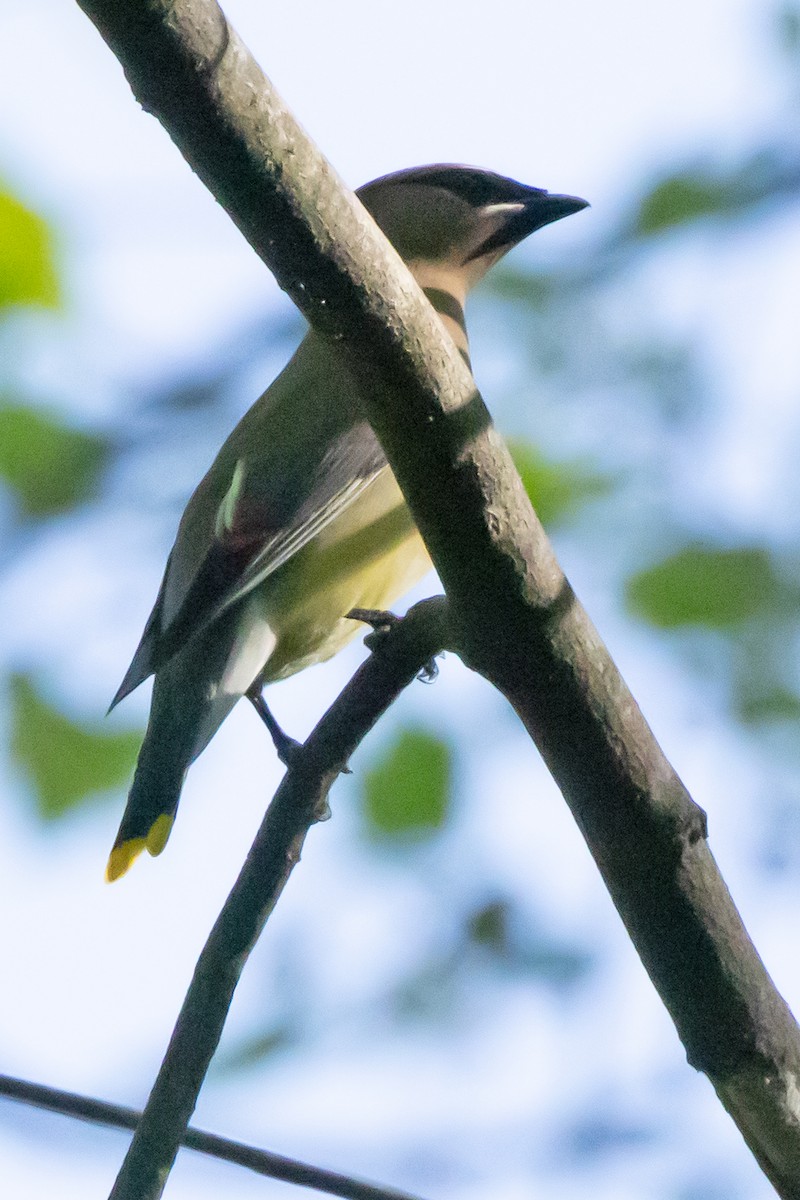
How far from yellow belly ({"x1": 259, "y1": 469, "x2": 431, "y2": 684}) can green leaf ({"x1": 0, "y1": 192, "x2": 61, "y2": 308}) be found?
1025 mm

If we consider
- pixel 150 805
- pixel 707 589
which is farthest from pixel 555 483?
pixel 150 805

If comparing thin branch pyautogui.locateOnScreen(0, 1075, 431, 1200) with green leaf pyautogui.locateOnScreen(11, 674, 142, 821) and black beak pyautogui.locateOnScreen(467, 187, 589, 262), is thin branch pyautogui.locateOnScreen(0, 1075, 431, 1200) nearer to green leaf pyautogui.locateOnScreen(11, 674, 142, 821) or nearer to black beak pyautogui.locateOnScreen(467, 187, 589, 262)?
green leaf pyautogui.locateOnScreen(11, 674, 142, 821)

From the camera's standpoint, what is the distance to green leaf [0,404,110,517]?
331 cm

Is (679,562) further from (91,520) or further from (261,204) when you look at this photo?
(261,204)

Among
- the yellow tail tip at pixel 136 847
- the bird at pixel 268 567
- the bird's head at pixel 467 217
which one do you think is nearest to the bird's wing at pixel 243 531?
the bird at pixel 268 567

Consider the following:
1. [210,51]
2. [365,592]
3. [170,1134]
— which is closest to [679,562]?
[365,592]

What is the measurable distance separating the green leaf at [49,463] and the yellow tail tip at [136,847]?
735 mm

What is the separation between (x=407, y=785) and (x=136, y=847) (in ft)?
2.03

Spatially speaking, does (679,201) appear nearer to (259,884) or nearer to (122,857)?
(259,884)

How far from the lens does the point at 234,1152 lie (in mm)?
1885

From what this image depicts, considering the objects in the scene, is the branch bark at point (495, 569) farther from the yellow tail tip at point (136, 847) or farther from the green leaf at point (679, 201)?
the yellow tail tip at point (136, 847)

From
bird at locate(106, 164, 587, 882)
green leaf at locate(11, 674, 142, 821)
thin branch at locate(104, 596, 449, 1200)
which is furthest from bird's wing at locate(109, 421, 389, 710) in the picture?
thin branch at locate(104, 596, 449, 1200)

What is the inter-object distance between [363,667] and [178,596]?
122 cm

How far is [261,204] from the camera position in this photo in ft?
5.49
